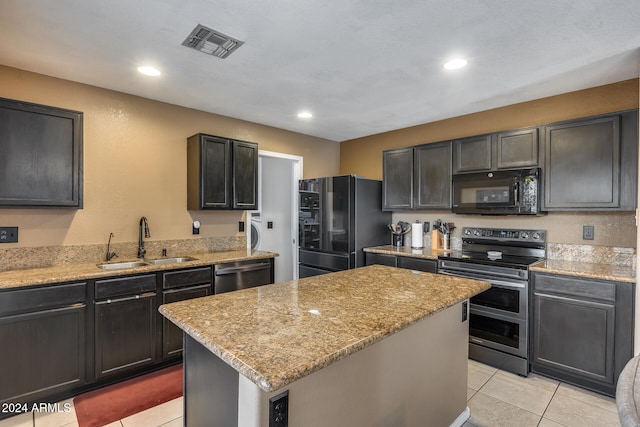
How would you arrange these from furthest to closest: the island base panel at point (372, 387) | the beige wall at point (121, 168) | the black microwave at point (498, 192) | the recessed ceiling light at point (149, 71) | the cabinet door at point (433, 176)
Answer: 1. the cabinet door at point (433, 176)
2. the black microwave at point (498, 192)
3. the beige wall at point (121, 168)
4. the recessed ceiling light at point (149, 71)
5. the island base panel at point (372, 387)

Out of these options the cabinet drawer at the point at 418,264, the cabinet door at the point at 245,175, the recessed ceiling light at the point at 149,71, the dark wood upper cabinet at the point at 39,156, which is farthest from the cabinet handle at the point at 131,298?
the cabinet drawer at the point at 418,264

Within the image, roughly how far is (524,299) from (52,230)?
406cm

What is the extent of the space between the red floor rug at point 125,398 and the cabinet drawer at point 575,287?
3.04 meters

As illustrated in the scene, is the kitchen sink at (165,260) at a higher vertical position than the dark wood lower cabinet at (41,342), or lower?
higher

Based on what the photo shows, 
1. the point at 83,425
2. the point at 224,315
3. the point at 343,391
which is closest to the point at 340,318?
the point at 343,391

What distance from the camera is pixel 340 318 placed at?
1355 millimetres

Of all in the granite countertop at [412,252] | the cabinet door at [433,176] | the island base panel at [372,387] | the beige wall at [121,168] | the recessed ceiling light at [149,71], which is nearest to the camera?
the island base panel at [372,387]

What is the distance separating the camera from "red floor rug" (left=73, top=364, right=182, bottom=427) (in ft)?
7.15

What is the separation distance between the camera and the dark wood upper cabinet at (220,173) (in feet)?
10.9

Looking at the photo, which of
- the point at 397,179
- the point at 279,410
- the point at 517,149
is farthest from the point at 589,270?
the point at 279,410

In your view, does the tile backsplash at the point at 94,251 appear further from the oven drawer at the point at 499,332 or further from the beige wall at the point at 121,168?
the oven drawer at the point at 499,332

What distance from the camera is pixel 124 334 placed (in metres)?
2.56

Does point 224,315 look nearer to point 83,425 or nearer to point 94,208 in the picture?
A: point 83,425

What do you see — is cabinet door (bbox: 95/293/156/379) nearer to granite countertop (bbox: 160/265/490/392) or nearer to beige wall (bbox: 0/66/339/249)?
beige wall (bbox: 0/66/339/249)
